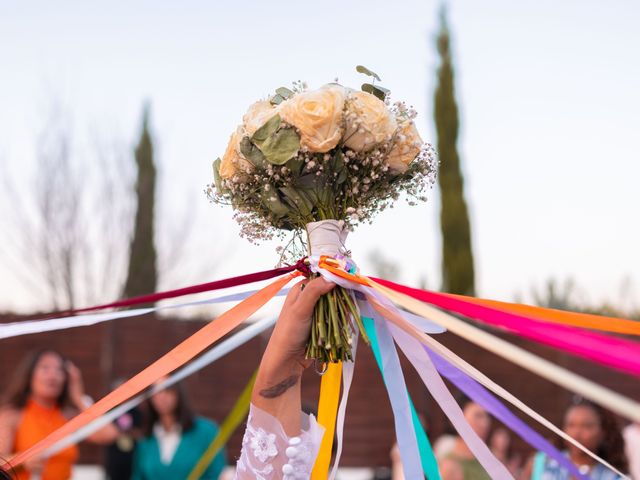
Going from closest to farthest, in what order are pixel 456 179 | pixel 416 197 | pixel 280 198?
pixel 280 198, pixel 416 197, pixel 456 179

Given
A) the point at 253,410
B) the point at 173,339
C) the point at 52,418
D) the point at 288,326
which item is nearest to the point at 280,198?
the point at 288,326

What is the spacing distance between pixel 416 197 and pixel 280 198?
0.46 m

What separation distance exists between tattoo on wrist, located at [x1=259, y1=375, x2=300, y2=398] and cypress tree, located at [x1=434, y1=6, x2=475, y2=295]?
13.6 m

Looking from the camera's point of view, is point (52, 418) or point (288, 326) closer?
point (288, 326)

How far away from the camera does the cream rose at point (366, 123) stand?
218cm

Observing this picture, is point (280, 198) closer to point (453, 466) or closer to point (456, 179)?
point (453, 466)

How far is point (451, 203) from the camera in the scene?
16.2 metres

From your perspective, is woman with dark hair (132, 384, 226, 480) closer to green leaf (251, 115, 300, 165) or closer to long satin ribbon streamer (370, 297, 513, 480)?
long satin ribbon streamer (370, 297, 513, 480)

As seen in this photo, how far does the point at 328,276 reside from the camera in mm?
2139

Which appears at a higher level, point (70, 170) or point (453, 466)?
point (70, 170)

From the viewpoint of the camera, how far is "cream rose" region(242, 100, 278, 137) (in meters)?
2.21

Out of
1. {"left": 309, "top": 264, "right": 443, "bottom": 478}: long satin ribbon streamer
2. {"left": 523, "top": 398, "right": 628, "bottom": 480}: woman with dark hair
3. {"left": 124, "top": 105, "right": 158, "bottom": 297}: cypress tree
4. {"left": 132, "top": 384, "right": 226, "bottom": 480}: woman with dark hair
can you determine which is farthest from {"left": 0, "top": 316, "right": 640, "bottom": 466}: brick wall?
{"left": 309, "top": 264, "right": 443, "bottom": 478}: long satin ribbon streamer

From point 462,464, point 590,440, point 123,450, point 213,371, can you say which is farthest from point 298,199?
point 213,371

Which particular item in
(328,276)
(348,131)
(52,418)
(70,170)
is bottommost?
(52,418)
